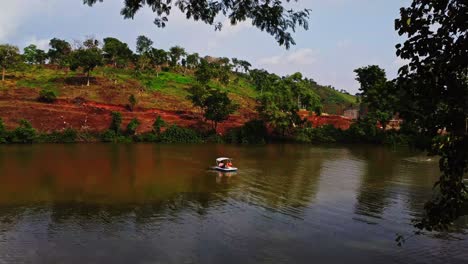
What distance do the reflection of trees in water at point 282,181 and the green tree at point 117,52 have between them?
207 ft

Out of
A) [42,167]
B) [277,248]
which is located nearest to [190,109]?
[42,167]

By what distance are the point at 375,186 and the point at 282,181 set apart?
21.9ft

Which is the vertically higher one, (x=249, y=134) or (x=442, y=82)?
(x=442, y=82)

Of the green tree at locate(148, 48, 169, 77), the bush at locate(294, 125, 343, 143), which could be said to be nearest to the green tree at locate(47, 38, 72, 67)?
the green tree at locate(148, 48, 169, 77)

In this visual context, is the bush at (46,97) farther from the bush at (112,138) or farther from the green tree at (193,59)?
the green tree at (193,59)

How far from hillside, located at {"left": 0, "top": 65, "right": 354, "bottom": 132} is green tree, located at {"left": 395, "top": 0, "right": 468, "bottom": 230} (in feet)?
209

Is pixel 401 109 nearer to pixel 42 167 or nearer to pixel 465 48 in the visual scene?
pixel 465 48

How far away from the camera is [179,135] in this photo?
67.7 meters

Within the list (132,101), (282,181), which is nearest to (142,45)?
Answer: (132,101)

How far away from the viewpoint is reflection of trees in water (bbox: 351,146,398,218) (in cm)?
2383

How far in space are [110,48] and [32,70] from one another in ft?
57.9

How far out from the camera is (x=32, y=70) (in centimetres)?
9456

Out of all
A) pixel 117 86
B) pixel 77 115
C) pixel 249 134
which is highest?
pixel 117 86

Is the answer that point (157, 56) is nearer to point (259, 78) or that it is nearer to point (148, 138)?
point (259, 78)
